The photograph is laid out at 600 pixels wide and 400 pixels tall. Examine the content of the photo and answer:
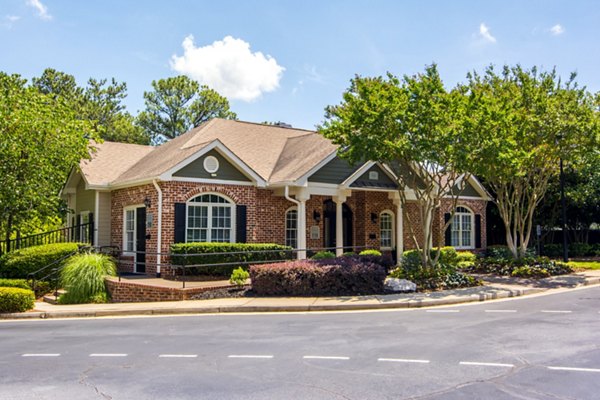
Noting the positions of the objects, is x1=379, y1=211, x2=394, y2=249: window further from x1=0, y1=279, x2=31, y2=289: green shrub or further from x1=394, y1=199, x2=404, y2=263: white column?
x1=0, y1=279, x2=31, y2=289: green shrub

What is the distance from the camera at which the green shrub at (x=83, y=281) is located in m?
15.4

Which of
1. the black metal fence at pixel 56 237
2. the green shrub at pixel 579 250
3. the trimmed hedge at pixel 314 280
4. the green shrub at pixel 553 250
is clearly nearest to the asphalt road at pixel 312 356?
the trimmed hedge at pixel 314 280

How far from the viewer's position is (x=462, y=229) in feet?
88.6

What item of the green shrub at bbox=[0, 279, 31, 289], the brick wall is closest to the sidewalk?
the green shrub at bbox=[0, 279, 31, 289]

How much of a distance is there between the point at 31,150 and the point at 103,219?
4122 mm

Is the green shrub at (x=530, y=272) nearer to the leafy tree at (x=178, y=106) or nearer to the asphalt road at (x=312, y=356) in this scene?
the asphalt road at (x=312, y=356)

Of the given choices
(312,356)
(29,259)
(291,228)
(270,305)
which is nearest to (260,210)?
(291,228)

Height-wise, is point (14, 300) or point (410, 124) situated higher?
point (410, 124)

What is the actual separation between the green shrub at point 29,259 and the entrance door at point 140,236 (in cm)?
221

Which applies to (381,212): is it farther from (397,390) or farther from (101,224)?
(397,390)

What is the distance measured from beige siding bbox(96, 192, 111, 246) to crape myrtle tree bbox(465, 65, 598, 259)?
45.4 ft

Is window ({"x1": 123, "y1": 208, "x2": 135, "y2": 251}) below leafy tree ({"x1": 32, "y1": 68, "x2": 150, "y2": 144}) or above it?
below

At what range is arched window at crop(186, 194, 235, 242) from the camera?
18.3 meters

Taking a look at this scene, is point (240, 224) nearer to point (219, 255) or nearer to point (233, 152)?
point (219, 255)
